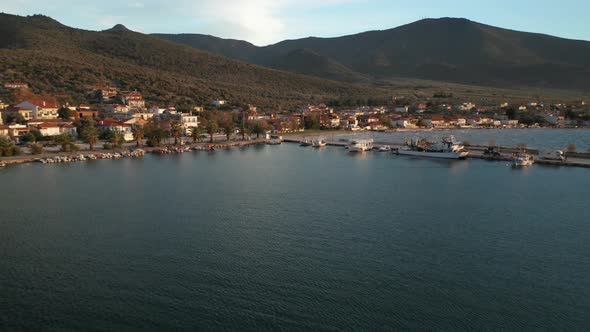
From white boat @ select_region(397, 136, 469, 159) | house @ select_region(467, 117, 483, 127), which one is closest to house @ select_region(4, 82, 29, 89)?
white boat @ select_region(397, 136, 469, 159)

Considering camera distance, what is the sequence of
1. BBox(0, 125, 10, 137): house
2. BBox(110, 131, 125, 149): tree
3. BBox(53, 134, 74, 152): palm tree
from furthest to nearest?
BBox(110, 131, 125, 149): tree < BBox(0, 125, 10, 137): house < BBox(53, 134, 74, 152): palm tree

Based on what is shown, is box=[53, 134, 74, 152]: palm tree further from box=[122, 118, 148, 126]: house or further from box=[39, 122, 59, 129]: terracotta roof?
box=[122, 118, 148, 126]: house

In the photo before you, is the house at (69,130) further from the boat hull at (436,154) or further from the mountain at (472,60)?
the mountain at (472,60)

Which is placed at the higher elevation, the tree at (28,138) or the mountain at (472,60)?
the mountain at (472,60)

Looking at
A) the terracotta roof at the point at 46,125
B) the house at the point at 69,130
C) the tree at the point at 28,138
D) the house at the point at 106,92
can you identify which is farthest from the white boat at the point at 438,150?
the house at the point at 106,92

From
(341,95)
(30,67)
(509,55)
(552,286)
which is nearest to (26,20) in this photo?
(30,67)

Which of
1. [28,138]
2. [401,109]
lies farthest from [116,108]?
[401,109]

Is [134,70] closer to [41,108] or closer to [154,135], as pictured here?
[41,108]
